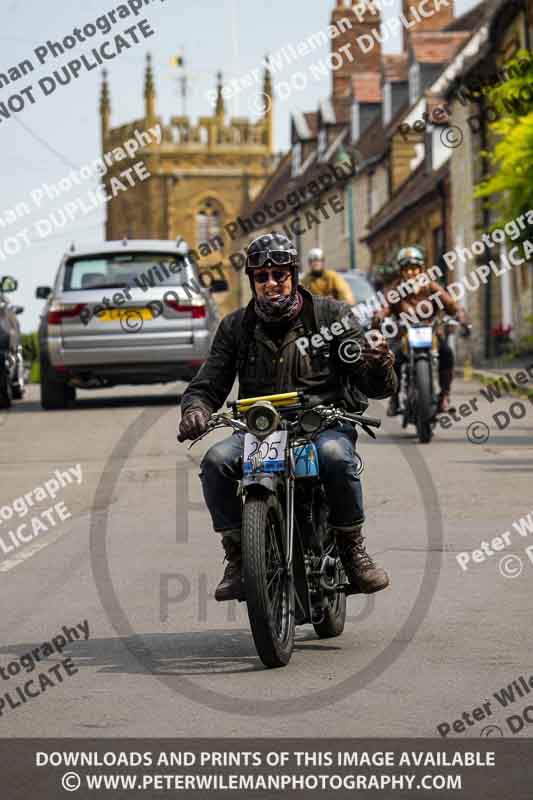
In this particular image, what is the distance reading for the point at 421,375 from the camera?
52.4 feet

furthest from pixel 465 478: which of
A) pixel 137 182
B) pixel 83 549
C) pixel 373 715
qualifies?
pixel 137 182

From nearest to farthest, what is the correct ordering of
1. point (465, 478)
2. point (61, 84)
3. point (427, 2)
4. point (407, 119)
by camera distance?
point (465, 478)
point (61, 84)
point (407, 119)
point (427, 2)

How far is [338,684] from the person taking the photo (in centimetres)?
612

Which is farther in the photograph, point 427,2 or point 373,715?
point 427,2

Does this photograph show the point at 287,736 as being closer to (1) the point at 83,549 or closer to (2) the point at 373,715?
(2) the point at 373,715

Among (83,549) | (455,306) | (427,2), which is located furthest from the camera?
(427,2)

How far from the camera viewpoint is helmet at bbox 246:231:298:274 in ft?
22.1

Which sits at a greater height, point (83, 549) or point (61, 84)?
point (61, 84)

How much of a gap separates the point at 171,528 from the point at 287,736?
5568 mm

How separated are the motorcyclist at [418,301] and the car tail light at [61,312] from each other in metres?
4.97
